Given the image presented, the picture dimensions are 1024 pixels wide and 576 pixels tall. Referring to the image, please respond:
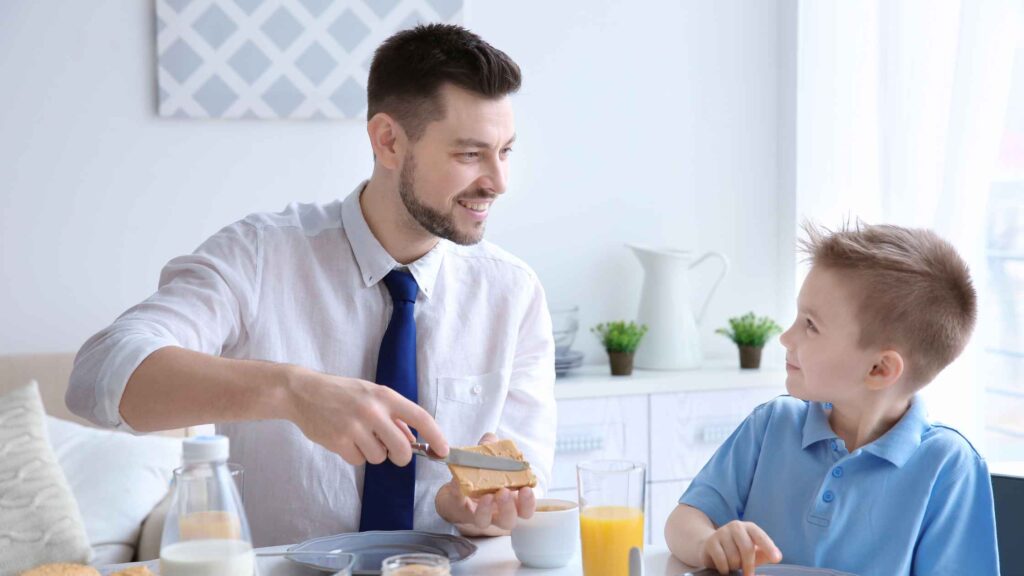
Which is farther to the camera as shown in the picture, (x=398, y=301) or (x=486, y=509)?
(x=398, y=301)

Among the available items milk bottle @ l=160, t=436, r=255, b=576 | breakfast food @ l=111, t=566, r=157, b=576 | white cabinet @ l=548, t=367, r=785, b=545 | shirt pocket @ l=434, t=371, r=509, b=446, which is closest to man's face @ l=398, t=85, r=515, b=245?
shirt pocket @ l=434, t=371, r=509, b=446

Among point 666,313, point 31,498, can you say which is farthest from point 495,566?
point 666,313

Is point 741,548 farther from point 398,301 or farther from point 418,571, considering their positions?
point 398,301

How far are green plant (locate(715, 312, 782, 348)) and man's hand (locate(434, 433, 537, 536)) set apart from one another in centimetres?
183

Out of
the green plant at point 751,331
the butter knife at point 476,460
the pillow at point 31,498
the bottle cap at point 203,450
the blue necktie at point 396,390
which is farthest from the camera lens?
the green plant at point 751,331

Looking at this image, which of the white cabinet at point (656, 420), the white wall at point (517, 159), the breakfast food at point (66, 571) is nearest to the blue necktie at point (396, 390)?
the breakfast food at point (66, 571)

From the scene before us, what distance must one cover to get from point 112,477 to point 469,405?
1.08m

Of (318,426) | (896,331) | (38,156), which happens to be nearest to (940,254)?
(896,331)

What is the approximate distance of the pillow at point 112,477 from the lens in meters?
2.63

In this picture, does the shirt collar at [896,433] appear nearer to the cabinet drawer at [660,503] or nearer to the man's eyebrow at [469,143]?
the man's eyebrow at [469,143]

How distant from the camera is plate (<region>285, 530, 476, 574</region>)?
154 centimetres

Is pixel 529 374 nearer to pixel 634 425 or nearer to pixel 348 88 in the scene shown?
pixel 634 425

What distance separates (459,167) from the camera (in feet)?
6.82

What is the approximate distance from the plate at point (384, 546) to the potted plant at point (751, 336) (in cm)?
204
